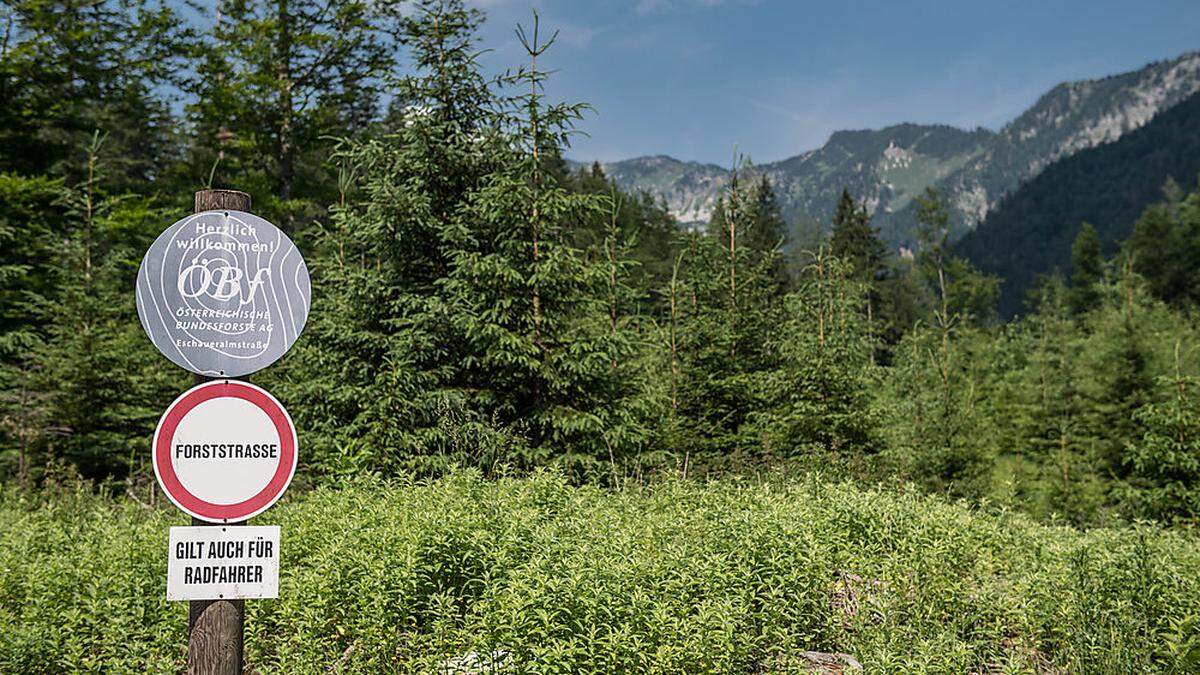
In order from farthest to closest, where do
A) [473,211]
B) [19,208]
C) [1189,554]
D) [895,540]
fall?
[19,208], [473,211], [1189,554], [895,540]

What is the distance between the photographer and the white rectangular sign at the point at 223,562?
284cm

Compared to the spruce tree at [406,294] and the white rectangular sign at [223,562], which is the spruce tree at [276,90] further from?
the white rectangular sign at [223,562]

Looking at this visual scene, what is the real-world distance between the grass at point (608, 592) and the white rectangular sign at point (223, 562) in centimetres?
114

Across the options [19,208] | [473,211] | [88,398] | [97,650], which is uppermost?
[19,208]

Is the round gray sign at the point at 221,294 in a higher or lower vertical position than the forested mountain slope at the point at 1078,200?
lower

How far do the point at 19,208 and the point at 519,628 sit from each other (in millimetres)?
15183

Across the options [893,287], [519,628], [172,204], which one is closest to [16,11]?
[172,204]

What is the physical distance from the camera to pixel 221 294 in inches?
120

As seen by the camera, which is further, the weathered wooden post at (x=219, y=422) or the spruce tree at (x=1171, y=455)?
the spruce tree at (x=1171, y=455)

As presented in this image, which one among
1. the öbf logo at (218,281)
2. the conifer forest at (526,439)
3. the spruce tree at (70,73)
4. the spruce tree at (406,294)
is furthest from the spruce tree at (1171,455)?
the spruce tree at (70,73)

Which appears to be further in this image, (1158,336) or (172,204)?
(172,204)

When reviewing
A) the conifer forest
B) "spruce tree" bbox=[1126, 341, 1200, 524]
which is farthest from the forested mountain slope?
the conifer forest

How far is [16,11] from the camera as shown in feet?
52.5

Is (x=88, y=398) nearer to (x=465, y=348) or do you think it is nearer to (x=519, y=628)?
(x=465, y=348)
